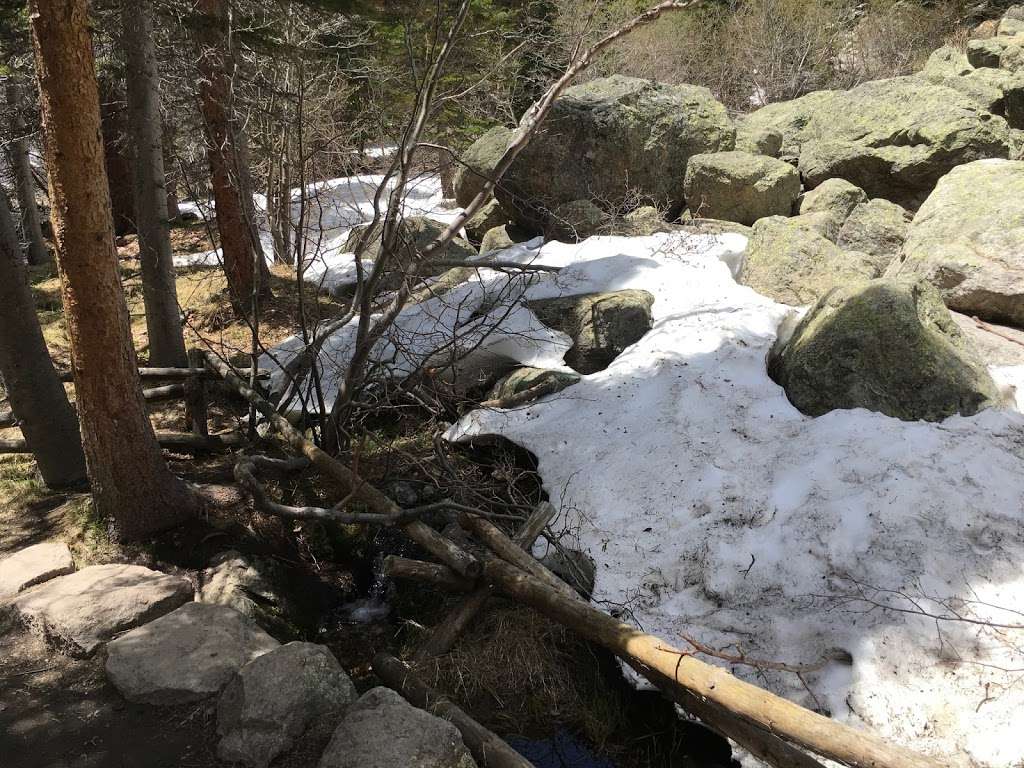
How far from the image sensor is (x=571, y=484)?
18.7 feet

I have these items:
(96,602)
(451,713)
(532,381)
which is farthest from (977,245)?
(96,602)

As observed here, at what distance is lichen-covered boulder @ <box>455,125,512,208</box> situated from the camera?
36.1 ft

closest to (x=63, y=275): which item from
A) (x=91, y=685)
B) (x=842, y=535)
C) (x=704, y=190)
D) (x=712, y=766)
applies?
(x=91, y=685)

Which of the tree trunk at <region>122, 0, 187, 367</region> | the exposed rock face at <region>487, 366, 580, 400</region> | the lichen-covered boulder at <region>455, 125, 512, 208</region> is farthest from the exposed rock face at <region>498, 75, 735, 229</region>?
the tree trunk at <region>122, 0, 187, 367</region>

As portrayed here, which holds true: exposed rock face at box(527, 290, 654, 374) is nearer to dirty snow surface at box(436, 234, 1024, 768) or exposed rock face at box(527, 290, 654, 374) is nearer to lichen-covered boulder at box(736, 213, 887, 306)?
dirty snow surface at box(436, 234, 1024, 768)

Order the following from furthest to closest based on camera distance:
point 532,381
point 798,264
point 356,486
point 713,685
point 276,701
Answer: point 798,264 → point 532,381 → point 356,486 → point 276,701 → point 713,685

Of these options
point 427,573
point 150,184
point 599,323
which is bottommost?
point 427,573

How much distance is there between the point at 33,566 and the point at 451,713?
2884mm

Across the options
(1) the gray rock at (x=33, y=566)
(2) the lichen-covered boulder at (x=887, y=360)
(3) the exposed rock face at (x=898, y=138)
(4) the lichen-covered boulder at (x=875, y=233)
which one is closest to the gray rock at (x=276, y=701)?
(1) the gray rock at (x=33, y=566)

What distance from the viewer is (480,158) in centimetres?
1109

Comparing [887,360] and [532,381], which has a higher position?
[887,360]

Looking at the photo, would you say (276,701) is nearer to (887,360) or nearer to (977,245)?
(887,360)

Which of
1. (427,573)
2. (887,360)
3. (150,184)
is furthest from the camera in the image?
(150,184)

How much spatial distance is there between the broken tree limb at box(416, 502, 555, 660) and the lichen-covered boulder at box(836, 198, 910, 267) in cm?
568
